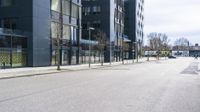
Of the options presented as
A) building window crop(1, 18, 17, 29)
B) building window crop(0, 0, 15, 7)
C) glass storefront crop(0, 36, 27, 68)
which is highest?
building window crop(0, 0, 15, 7)

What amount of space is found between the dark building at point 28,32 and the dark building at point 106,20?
2723 centimetres

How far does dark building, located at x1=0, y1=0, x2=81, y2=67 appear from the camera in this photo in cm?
4069

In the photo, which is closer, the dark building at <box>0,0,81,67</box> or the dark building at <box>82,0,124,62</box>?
the dark building at <box>0,0,81,67</box>

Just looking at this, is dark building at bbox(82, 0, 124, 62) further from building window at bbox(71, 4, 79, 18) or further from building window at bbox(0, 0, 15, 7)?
building window at bbox(0, 0, 15, 7)

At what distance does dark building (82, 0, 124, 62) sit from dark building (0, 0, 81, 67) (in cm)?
2723

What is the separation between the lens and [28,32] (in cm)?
4372

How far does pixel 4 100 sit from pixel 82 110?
3464 millimetres

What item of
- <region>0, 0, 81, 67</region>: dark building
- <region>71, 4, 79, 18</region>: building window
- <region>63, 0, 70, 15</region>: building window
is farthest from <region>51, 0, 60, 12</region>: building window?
<region>71, 4, 79, 18</region>: building window

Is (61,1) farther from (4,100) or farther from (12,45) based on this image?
(4,100)

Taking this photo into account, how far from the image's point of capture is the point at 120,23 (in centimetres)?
9050

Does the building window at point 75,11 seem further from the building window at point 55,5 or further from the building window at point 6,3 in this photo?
the building window at point 6,3

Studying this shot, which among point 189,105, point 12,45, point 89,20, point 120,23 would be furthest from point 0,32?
point 120,23

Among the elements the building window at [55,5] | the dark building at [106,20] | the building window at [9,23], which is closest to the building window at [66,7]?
the building window at [55,5]

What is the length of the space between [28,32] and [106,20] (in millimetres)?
37172
